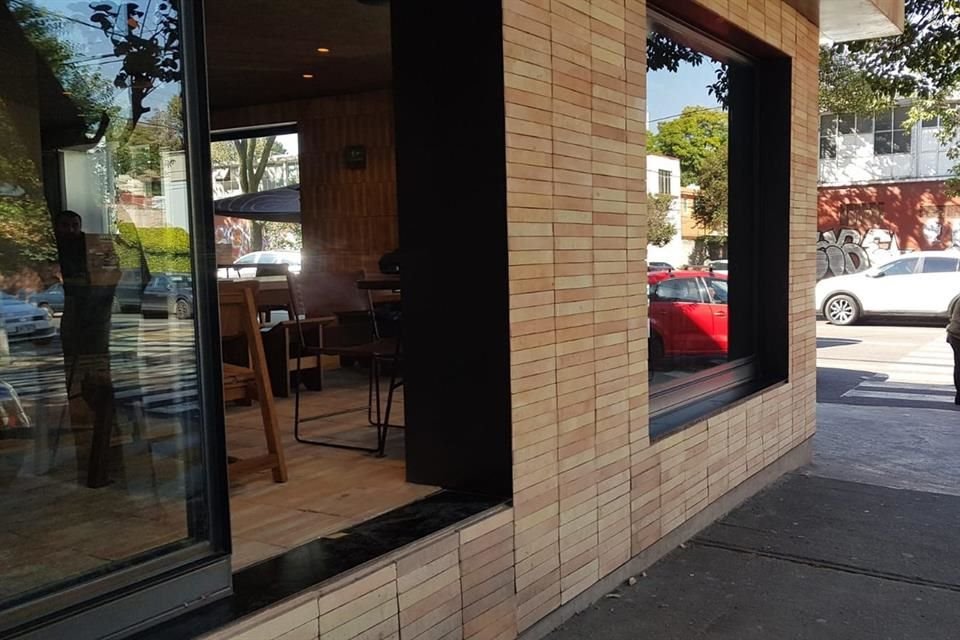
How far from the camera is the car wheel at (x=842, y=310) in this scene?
57.8 ft

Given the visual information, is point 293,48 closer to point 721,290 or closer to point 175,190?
point 721,290

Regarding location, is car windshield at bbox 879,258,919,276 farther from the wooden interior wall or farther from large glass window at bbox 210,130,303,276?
the wooden interior wall

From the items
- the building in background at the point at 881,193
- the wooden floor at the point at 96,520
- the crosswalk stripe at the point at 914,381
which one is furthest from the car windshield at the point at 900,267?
the wooden floor at the point at 96,520

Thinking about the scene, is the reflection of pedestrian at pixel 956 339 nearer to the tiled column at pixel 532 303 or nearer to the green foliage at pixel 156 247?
the tiled column at pixel 532 303

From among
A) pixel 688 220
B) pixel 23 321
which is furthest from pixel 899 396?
pixel 23 321

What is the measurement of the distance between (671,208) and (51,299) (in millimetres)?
3847

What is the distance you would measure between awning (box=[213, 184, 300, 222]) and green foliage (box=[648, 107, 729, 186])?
6.06m

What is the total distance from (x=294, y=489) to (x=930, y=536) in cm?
345

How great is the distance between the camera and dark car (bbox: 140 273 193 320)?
2.23m

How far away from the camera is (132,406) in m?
2.24

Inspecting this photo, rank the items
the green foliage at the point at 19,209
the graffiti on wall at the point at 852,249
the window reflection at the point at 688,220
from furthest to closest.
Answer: the graffiti on wall at the point at 852,249
the window reflection at the point at 688,220
the green foliage at the point at 19,209

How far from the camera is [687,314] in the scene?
17.5 ft

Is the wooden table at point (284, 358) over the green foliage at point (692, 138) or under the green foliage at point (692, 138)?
under

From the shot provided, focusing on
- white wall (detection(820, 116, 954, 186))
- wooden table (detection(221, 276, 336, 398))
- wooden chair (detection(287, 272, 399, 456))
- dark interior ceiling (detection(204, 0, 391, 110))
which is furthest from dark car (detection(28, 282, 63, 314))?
white wall (detection(820, 116, 954, 186))
